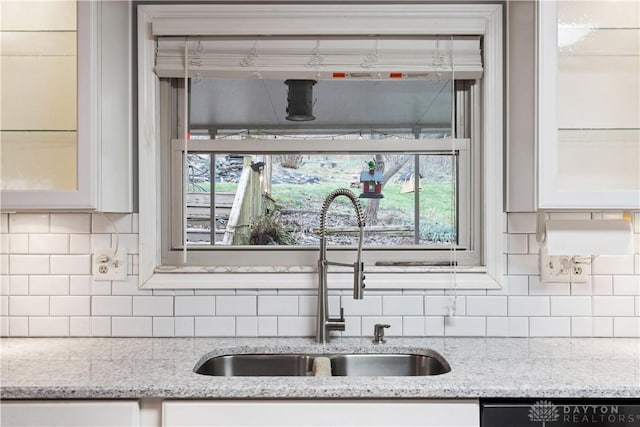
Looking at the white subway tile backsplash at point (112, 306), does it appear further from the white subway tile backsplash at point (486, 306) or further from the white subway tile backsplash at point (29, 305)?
the white subway tile backsplash at point (486, 306)

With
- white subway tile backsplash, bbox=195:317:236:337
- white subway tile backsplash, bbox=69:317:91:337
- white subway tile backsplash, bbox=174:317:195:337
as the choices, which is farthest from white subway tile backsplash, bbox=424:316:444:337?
white subway tile backsplash, bbox=69:317:91:337

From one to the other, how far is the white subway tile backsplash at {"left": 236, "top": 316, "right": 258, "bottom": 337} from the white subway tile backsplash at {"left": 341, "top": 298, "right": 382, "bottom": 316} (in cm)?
32

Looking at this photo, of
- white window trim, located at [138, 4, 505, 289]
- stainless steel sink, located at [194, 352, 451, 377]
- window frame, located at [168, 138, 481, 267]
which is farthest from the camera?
window frame, located at [168, 138, 481, 267]

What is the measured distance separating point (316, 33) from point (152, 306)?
112 centimetres

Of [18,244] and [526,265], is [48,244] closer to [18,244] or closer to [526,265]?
[18,244]

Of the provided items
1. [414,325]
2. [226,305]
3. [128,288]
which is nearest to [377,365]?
[414,325]

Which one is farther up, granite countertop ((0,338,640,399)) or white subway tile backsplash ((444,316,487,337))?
white subway tile backsplash ((444,316,487,337))

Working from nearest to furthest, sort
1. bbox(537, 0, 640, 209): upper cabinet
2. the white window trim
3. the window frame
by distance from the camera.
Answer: bbox(537, 0, 640, 209): upper cabinet, the white window trim, the window frame

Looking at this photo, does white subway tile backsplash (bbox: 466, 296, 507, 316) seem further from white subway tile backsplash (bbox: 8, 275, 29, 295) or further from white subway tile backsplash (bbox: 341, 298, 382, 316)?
white subway tile backsplash (bbox: 8, 275, 29, 295)

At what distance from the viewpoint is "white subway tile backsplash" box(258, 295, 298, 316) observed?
1926 millimetres

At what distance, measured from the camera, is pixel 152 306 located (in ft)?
6.31

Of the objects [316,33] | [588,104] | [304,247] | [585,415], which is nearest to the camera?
[585,415]

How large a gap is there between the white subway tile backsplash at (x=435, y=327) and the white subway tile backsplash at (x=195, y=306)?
0.76 m

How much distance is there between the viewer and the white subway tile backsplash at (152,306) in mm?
1924
